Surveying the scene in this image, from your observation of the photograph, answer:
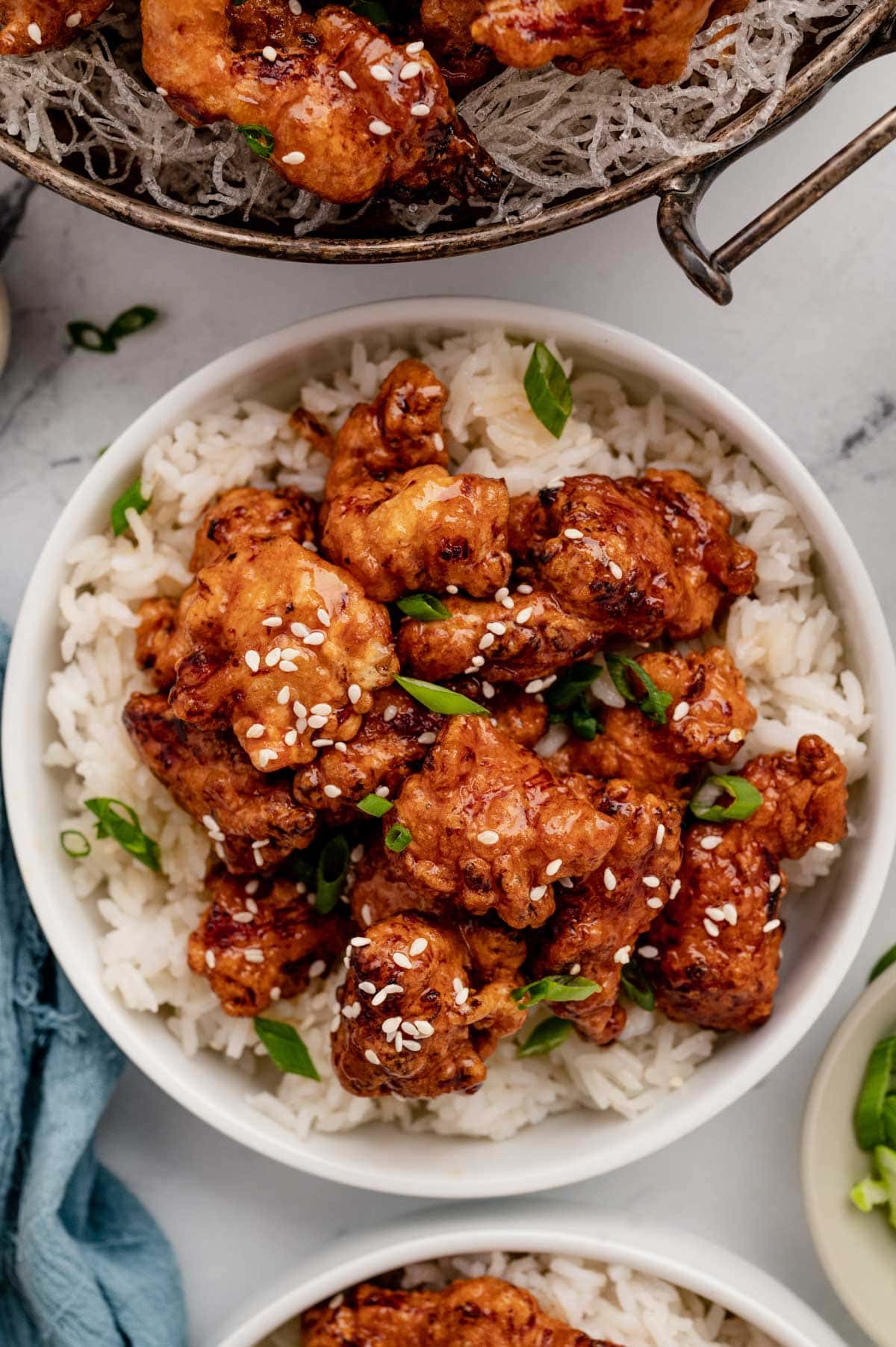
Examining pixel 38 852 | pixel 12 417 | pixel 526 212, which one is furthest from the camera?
pixel 12 417

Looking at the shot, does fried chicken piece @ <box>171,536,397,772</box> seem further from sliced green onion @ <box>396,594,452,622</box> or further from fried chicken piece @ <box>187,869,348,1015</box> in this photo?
fried chicken piece @ <box>187,869,348,1015</box>

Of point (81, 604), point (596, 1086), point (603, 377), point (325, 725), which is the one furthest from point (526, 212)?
point (596, 1086)

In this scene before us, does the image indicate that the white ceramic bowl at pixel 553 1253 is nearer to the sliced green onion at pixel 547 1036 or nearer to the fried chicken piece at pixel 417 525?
the sliced green onion at pixel 547 1036

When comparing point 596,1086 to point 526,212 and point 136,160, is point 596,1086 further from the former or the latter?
point 136,160

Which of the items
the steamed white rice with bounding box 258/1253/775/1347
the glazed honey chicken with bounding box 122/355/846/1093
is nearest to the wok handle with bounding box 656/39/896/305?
the glazed honey chicken with bounding box 122/355/846/1093

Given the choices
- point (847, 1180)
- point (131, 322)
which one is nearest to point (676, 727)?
point (847, 1180)

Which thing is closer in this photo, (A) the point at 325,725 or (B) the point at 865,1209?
(A) the point at 325,725
